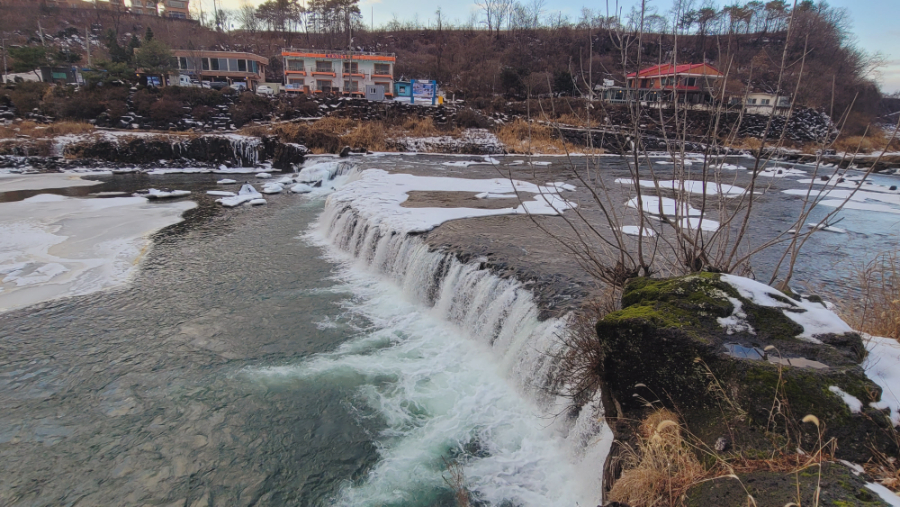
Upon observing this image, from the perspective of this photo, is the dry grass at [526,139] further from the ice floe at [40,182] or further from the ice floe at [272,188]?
the ice floe at [40,182]

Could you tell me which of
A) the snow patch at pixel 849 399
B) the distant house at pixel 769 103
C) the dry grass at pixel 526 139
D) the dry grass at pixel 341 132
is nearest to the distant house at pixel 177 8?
the dry grass at pixel 341 132

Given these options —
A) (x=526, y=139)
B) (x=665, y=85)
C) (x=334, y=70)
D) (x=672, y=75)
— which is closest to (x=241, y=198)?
(x=672, y=75)

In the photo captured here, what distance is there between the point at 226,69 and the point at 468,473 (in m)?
58.4

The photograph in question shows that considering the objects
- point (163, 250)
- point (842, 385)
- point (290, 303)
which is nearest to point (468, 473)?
point (842, 385)

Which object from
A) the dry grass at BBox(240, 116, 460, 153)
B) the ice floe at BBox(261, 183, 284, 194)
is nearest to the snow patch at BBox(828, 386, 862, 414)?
the ice floe at BBox(261, 183, 284, 194)

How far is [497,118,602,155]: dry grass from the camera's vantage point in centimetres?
3188

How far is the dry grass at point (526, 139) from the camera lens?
31875mm

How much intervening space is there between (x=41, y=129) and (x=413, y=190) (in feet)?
82.1

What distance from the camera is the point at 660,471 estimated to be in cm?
326

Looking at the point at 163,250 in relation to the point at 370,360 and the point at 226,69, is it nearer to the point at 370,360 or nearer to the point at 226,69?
the point at 370,360

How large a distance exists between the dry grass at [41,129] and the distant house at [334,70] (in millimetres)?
24033

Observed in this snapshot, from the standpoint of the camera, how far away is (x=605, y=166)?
25.0 m

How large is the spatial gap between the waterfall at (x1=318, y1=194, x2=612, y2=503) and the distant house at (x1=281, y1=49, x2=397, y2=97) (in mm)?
41612

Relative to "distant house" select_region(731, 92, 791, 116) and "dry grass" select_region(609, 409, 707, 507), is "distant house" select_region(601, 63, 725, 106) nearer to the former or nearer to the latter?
"distant house" select_region(731, 92, 791, 116)
